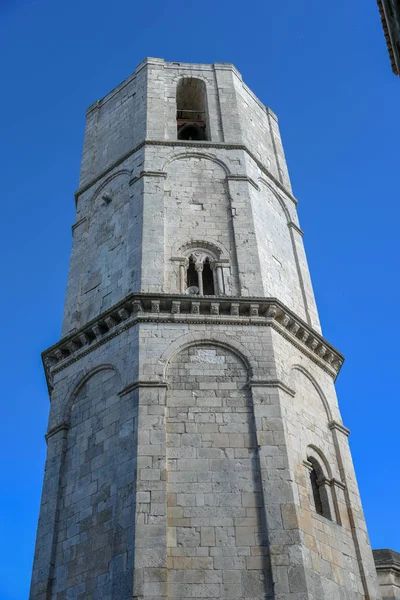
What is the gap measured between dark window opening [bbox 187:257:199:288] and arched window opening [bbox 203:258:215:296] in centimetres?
21

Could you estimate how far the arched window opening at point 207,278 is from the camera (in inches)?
618

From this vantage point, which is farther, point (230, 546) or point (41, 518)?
point (41, 518)

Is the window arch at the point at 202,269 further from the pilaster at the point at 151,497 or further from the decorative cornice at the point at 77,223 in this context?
the decorative cornice at the point at 77,223

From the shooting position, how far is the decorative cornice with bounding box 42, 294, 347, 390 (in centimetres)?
1422

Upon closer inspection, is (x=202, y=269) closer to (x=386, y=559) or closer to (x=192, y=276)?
(x=192, y=276)

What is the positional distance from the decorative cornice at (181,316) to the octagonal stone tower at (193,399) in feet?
0.10

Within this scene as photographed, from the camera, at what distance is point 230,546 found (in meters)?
11.2

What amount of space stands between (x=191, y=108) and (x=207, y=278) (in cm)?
810

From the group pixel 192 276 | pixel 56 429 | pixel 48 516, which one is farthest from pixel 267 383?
pixel 48 516

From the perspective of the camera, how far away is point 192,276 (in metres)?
15.8

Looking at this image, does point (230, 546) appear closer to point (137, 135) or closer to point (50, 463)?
point (50, 463)

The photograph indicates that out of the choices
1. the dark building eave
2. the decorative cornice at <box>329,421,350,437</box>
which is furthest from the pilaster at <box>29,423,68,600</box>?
the dark building eave

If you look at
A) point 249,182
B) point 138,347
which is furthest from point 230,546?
point 249,182

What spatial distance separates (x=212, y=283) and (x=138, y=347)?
2.94 metres
